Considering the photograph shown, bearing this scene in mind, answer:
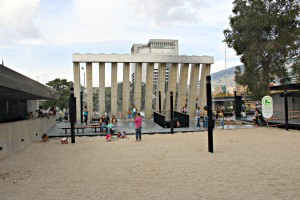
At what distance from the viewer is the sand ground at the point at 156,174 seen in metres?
5.64

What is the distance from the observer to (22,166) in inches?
349

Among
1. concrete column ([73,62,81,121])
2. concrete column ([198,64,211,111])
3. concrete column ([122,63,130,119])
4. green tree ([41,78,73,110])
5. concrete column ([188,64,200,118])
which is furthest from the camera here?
green tree ([41,78,73,110])

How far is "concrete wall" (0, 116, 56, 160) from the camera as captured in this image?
10844 millimetres

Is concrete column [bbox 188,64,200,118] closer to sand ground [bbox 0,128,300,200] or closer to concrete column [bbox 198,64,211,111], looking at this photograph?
concrete column [bbox 198,64,211,111]

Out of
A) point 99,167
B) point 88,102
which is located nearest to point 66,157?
point 99,167

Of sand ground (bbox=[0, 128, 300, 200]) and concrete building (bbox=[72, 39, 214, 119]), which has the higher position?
concrete building (bbox=[72, 39, 214, 119])

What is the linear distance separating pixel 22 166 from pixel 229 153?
268 inches

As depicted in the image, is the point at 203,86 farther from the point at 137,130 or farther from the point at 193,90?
the point at 137,130

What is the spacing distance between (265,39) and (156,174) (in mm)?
19163

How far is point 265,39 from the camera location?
22.9 meters

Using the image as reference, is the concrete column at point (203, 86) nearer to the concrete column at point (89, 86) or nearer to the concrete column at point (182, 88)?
the concrete column at point (182, 88)

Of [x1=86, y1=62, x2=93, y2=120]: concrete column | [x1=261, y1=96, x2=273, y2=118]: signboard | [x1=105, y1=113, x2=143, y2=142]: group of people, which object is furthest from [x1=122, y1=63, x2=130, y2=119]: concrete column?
[x1=105, y1=113, x2=143, y2=142]: group of people

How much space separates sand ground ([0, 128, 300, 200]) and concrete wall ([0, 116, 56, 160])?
66 cm

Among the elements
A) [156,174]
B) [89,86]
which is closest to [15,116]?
[156,174]
